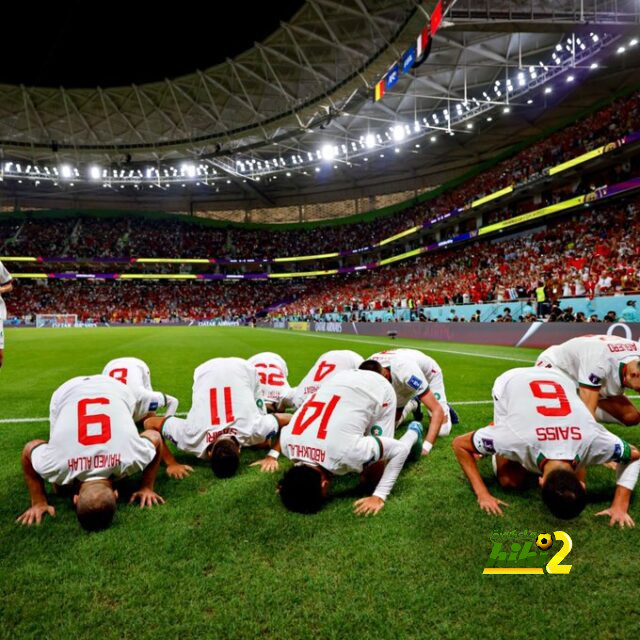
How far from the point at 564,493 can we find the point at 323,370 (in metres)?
2.93

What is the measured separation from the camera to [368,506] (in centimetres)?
310

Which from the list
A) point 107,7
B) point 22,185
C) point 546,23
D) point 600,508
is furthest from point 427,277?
point 22,185

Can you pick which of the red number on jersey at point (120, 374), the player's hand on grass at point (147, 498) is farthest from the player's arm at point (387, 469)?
the red number on jersey at point (120, 374)

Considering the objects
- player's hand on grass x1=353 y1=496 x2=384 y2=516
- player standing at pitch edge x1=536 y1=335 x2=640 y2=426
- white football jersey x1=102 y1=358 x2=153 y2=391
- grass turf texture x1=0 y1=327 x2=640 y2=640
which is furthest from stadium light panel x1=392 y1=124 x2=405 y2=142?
player's hand on grass x1=353 y1=496 x2=384 y2=516

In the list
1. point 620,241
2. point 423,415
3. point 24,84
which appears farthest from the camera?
point 24,84

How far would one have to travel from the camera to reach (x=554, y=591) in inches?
86.4

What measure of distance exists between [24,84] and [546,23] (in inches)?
1408

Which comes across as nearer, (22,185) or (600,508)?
(600,508)

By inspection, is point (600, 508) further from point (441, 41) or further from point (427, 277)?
point (427, 277)

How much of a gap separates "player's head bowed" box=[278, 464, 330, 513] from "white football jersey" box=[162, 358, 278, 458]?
3.29 ft

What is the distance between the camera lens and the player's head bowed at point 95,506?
272 cm

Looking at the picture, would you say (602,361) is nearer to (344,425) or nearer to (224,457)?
(344,425)

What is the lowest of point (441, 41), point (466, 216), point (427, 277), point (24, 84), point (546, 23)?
point (427, 277)

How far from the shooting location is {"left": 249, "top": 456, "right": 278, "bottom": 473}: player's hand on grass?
154 inches
